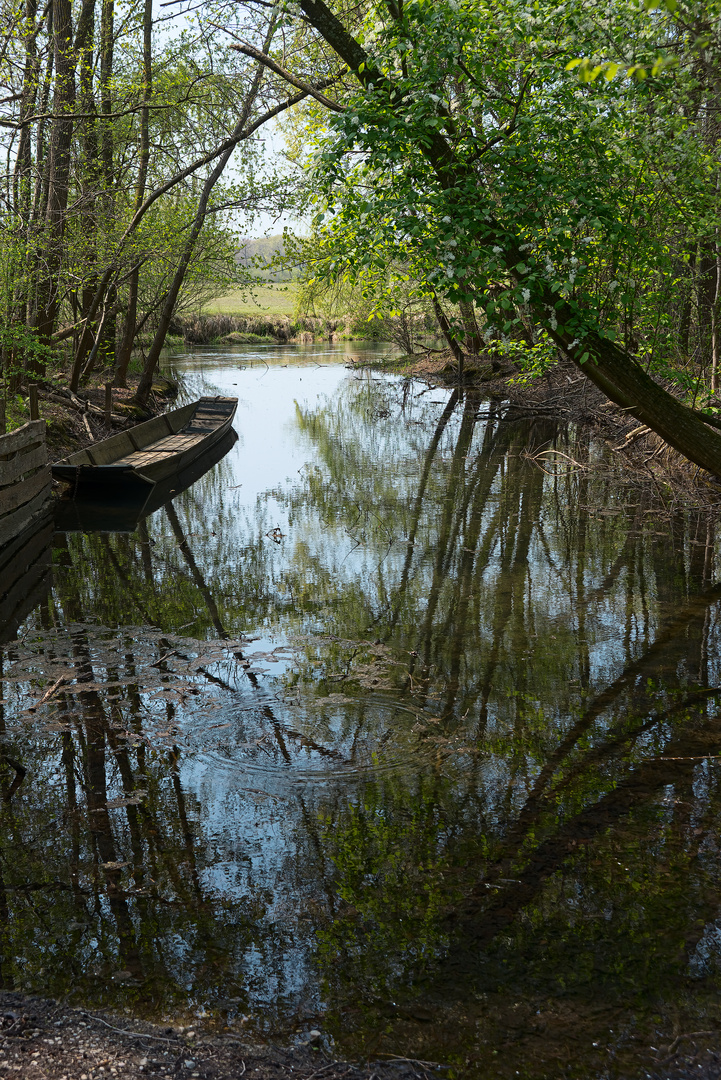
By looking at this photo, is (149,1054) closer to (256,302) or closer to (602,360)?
(602,360)

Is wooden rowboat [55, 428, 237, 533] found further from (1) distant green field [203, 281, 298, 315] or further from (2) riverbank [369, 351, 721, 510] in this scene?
(2) riverbank [369, 351, 721, 510]

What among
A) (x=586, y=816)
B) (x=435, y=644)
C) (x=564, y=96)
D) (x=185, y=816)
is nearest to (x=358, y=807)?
(x=185, y=816)

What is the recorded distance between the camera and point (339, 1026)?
306cm

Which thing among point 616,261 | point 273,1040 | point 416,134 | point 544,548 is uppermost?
point 416,134

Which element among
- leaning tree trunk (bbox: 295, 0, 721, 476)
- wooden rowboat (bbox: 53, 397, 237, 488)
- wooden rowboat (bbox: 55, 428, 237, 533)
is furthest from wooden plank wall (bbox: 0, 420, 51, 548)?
leaning tree trunk (bbox: 295, 0, 721, 476)

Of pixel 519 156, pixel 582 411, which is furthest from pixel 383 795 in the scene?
pixel 582 411

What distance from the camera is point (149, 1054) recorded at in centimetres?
290

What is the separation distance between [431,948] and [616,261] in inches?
272

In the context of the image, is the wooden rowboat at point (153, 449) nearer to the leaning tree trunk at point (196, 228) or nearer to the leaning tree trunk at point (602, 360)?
the leaning tree trunk at point (196, 228)

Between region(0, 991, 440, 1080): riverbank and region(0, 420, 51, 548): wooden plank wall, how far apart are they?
24.7ft

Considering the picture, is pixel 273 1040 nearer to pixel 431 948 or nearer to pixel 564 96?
pixel 431 948

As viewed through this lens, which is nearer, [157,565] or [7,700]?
[7,700]

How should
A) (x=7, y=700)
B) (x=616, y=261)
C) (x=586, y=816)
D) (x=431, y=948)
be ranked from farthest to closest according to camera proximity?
1. (x=616, y=261)
2. (x=7, y=700)
3. (x=586, y=816)
4. (x=431, y=948)

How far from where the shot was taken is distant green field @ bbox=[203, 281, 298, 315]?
19697mm
